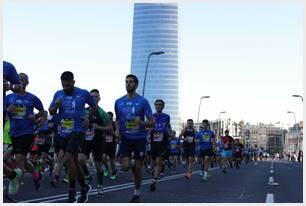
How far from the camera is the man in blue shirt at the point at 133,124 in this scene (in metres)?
8.89

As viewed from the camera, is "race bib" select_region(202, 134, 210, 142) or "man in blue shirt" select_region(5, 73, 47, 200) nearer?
"man in blue shirt" select_region(5, 73, 47, 200)

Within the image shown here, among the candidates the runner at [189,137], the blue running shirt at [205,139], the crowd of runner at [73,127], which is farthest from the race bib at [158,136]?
the blue running shirt at [205,139]

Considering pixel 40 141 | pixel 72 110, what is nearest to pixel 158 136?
pixel 40 141

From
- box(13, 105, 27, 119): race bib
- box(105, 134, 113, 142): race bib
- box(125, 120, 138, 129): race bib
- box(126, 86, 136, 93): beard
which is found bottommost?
box(105, 134, 113, 142): race bib

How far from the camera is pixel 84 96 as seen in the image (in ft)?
27.2

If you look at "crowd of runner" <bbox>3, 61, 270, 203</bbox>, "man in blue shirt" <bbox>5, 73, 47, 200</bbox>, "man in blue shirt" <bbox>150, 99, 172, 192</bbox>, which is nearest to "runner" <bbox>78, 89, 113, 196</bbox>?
"crowd of runner" <bbox>3, 61, 270, 203</bbox>

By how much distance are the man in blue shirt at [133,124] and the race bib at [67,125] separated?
1066 mm

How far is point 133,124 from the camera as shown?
894 centimetres

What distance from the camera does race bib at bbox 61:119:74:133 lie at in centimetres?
807

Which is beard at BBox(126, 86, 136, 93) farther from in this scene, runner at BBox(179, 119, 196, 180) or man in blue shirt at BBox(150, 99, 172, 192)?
runner at BBox(179, 119, 196, 180)

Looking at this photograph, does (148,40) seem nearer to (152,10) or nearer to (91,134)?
(152,10)

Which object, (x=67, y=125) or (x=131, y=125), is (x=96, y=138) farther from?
(x=67, y=125)

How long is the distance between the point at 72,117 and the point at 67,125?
0.14 meters

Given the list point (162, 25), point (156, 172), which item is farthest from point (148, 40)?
point (156, 172)
